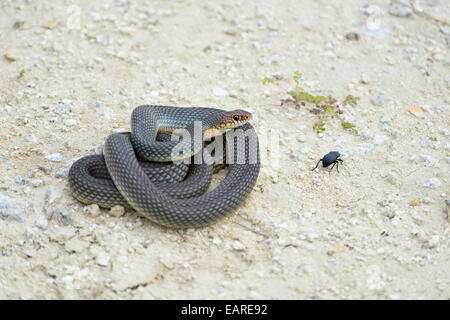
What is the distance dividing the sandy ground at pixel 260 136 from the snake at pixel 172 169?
0.27 meters

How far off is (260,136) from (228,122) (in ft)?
2.58

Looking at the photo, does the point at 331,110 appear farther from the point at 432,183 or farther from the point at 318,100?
the point at 432,183

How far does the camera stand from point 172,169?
6301 mm

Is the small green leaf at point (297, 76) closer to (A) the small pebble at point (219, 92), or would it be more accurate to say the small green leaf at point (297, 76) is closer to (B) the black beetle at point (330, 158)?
(A) the small pebble at point (219, 92)

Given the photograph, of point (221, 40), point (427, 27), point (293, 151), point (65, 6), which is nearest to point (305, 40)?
point (221, 40)

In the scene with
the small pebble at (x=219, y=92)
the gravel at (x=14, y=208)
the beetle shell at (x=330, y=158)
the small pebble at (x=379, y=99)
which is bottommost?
the gravel at (x=14, y=208)

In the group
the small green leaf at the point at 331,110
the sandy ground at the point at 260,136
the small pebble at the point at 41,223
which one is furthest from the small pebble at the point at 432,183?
the small pebble at the point at 41,223

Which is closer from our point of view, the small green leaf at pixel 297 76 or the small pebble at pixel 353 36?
the small green leaf at pixel 297 76

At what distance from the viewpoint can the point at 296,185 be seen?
665cm

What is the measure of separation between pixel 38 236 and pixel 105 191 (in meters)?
0.95

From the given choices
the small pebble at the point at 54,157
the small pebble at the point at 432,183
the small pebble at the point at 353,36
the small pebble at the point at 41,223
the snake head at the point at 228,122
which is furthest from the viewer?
the small pebble at the point at 353,36

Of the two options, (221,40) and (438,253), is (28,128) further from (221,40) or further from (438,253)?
(438,253)

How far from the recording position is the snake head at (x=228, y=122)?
694 cm

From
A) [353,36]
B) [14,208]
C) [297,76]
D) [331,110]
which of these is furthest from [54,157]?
[353,36]
